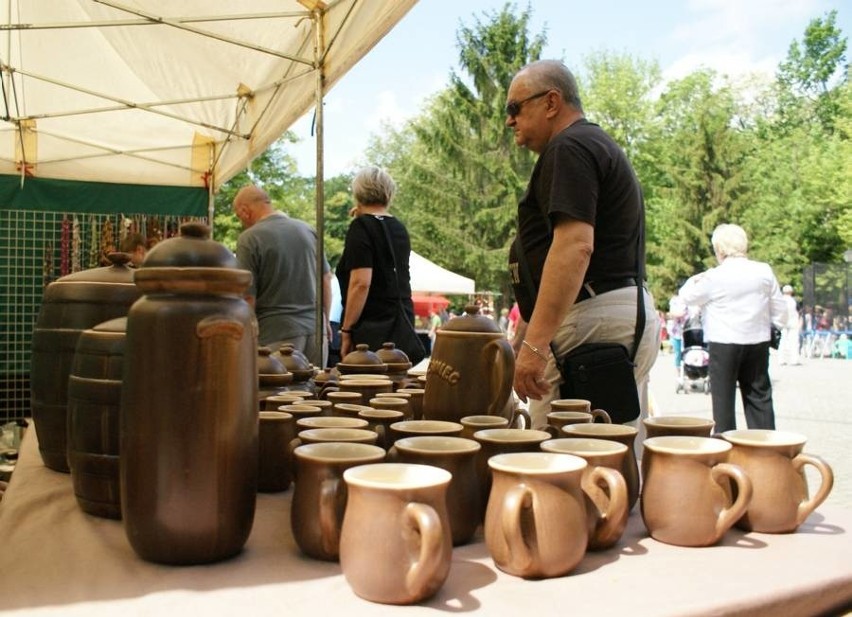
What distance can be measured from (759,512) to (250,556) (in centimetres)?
71

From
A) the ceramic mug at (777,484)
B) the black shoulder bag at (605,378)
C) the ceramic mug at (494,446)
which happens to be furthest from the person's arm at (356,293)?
the ceramic mug at (777,484)

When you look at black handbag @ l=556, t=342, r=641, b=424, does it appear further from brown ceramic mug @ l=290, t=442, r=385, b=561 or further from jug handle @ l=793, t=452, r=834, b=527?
brown ceramic mug @ l=290, t=442, r=385, b=561

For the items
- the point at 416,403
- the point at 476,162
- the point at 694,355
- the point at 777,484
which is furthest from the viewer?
the point at 476,162

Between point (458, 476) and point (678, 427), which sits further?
point (678, 427)

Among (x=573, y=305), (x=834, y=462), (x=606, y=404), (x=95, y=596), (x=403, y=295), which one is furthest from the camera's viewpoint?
(x=834, y=462)

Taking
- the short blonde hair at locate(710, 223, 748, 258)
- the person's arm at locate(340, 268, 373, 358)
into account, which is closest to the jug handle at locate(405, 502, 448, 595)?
the person's arm at locate(340, 268, 373, 358)

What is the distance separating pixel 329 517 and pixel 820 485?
0.70m

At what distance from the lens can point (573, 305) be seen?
1.97m

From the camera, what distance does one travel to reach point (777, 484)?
1.08m

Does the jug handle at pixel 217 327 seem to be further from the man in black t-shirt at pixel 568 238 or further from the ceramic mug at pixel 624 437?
the man in black t-shirt at pixel 568 238

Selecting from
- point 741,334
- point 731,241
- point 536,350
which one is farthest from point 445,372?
point 731,241

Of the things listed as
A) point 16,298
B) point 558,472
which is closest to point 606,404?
point 558,472

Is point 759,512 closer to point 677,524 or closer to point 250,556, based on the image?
point 677,524

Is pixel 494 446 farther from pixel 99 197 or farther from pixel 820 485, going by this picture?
pixel 99 197
